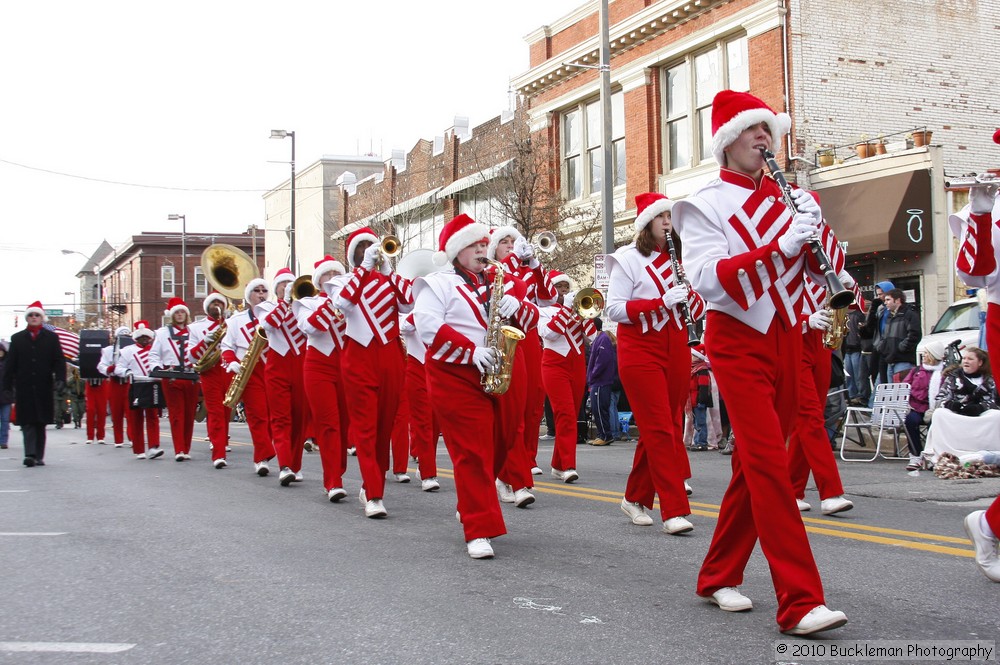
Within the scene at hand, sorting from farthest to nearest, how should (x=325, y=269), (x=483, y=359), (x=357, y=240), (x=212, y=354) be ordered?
(x=212, y=354) → (x=325, y=269) → (x=357, y=240) → (x=483, y=359)

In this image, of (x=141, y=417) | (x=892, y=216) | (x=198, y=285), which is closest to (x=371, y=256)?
(x=141, y=417)

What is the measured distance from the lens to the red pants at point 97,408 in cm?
2178

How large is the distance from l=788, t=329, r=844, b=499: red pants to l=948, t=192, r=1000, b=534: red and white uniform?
2.36 m

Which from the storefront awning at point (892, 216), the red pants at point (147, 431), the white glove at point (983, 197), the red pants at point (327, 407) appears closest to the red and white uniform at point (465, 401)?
the red pants at point (327, 407)

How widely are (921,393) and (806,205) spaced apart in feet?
28.3

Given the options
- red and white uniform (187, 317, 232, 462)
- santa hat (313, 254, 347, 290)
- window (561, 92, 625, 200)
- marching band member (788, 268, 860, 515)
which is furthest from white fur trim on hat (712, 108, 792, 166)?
window (561, 92, 625, 200)

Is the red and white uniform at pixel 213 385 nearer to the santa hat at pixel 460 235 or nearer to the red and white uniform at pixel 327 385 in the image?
the red and white uniform at pixel 327 385

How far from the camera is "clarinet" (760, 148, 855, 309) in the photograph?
421 cm

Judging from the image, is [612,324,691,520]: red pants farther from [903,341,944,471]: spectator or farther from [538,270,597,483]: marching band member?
[903,341,944,471]: spectator

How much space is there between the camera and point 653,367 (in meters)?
7.48

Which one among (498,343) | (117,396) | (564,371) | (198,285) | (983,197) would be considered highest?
(198,285)

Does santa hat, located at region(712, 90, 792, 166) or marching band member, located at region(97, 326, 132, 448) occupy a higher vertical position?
santa hat, located at region(712, 90, 792, 166)

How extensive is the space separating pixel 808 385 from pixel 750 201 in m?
3.39

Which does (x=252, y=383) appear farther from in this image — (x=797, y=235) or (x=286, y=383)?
(x=797, y=235)
